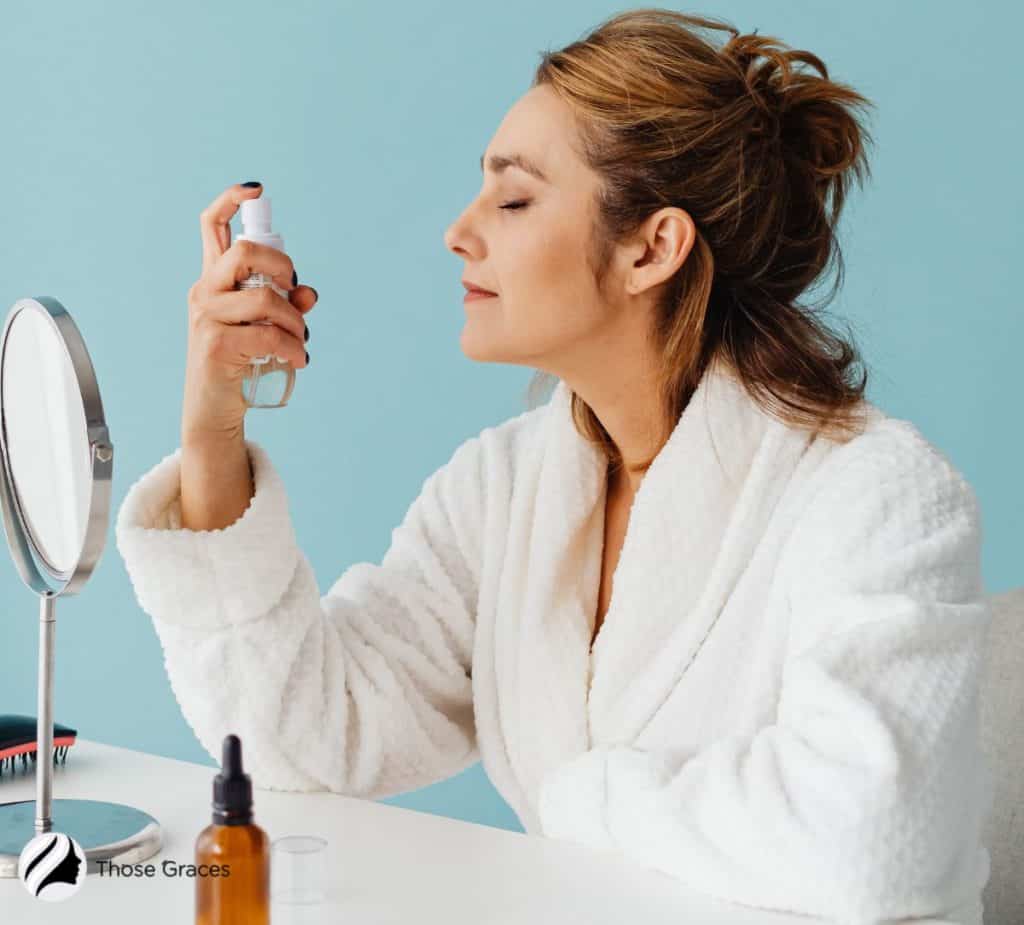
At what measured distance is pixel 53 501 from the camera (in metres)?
0.97

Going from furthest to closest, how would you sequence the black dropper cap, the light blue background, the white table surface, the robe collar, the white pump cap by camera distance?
A: the light blue background → the robe collar → the white pump cap → the white table surface → the black dropper cap

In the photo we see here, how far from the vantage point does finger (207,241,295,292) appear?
109cm

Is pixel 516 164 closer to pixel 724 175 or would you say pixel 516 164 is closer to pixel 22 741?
pixel 724 175

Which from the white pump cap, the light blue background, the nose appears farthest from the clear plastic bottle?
the light blue background

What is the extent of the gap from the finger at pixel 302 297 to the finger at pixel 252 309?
0.06ft

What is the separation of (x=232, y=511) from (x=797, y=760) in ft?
1.68

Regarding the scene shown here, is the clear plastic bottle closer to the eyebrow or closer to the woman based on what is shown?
the woman

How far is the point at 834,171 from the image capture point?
52.3 inches

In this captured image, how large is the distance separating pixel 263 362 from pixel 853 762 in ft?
1.80

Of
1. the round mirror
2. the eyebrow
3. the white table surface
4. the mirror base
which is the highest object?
the eyebrow

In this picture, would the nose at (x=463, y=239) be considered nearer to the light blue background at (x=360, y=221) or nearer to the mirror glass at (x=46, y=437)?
the mirror glass at (x=46, y=437)

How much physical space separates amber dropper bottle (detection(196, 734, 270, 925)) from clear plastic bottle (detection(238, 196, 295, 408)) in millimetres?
479

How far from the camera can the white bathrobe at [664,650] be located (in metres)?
0.91

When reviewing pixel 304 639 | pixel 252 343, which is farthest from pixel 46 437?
pixel 304 639
